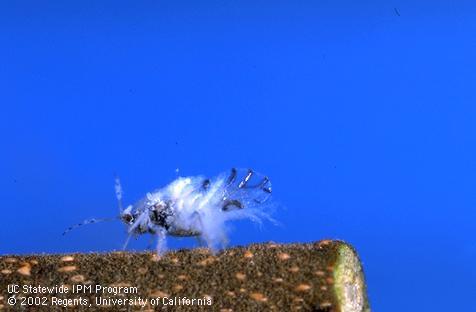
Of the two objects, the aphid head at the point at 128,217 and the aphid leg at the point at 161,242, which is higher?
the aphid head at the point at 128,217

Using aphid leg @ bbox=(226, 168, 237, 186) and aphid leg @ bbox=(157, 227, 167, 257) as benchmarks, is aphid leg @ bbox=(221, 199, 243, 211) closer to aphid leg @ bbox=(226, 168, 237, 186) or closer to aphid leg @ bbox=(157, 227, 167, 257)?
aphid leg @ bbox=(226, 168, 237, 186)

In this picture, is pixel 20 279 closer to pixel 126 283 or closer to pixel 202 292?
pixel 126 283

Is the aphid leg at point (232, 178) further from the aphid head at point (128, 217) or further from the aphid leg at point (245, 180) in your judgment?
the aphid head at point (128, 217)

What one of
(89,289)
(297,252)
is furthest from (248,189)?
(89,289)

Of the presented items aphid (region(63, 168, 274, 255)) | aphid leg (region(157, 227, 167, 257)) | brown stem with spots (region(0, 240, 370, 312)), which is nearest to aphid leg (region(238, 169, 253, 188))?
aphid (region(63, 168, 274, 255))

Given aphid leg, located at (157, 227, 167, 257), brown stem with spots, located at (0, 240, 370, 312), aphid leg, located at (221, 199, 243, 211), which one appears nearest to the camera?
brown stem with spots, located at (0, 240, 370, 312)

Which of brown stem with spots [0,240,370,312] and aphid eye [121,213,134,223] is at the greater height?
aphid eye [121,213,134,223]

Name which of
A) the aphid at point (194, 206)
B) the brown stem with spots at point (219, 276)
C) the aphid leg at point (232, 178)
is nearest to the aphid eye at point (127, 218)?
the aphid at point (194, 206)

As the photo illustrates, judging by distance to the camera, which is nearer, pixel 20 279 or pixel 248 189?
pixel 20 279
